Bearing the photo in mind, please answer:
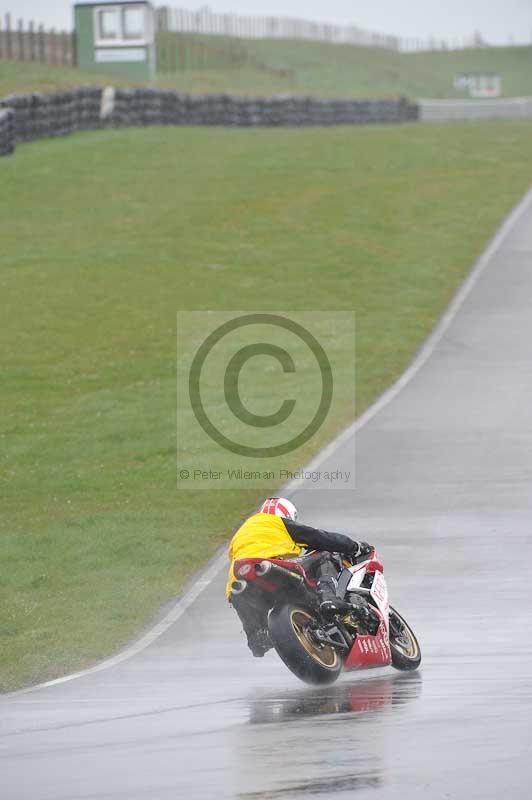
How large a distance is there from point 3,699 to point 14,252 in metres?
26.9

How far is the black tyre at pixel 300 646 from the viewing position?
38.1 ft

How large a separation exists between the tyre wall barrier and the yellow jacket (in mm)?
36184

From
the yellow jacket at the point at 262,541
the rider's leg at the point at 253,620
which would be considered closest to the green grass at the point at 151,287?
the rider's leg at the point at 253,620

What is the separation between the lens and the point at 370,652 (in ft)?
40.1

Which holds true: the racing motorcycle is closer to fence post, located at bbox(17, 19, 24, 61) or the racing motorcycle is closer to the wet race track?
the wet race track

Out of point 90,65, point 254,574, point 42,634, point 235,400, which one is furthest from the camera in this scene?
point 90,65

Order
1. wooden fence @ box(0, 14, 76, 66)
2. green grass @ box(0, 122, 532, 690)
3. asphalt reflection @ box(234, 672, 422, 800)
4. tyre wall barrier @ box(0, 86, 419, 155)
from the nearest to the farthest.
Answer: asphalt reflection @ box(234, 672, 422, 800), green grass @ box(0, 122, 532, 690), tyre wall barrier @ box(0, 86, 419, 155), wooden fence @ box(0, 14, 76, 66)

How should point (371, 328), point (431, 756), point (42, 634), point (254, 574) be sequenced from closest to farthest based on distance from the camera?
point (431, 756) → point (254, 574) → point (42, 634) → point (371, 328)

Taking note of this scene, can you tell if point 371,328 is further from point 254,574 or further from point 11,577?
point 254,574

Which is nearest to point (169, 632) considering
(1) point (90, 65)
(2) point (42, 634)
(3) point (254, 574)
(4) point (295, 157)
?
(2) point (42, 634)

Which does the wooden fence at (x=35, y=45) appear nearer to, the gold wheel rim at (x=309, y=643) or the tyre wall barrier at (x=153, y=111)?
the tyre wall barrier at (x=153, y=111)

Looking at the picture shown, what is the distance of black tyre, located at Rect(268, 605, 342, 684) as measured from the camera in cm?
1161

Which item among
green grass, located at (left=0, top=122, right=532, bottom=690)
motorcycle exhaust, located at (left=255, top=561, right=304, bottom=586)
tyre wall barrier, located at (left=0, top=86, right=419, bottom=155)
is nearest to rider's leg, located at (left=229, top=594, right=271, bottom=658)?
motorcycle exhaust, located at (left=255, top=561, right=304, bottom=586)

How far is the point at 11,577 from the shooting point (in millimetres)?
17359
